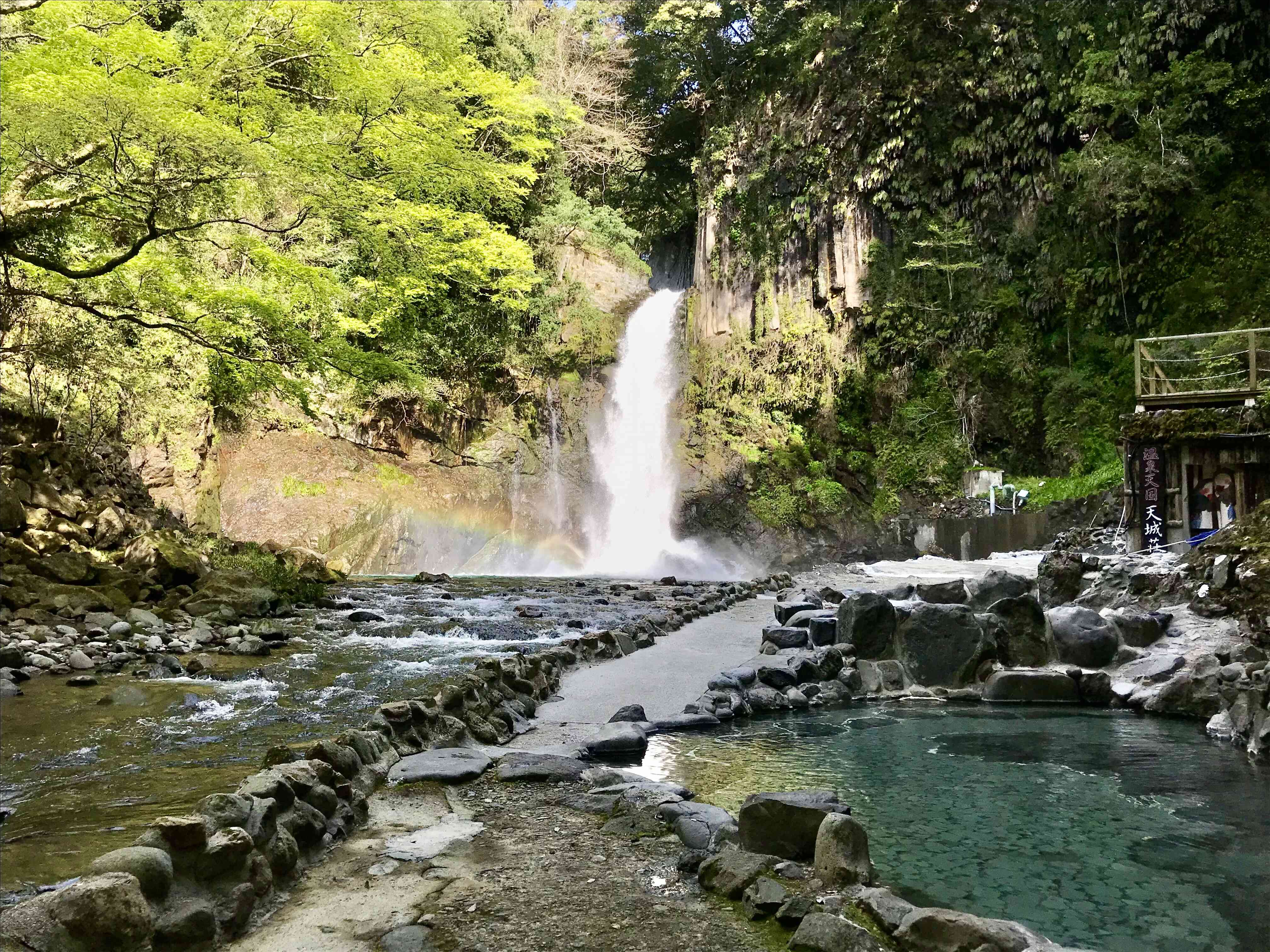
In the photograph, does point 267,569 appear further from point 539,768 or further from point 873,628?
point 539,768

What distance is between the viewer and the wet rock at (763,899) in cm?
282

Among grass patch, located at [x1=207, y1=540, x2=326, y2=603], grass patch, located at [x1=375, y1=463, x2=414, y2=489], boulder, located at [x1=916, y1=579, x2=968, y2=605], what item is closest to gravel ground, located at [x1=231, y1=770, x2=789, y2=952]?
boulder, located at [x1=916, y1=579, x2=968, y2=605]

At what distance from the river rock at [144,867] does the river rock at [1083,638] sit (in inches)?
270

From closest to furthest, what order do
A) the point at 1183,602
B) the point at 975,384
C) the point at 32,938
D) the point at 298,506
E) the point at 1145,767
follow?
1. the point at 32,938
2. the point at 1145,767
3. the point at 1183,602
4. the point at 298,506
5. the point at 975,384

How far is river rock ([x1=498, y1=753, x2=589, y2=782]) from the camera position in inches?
175

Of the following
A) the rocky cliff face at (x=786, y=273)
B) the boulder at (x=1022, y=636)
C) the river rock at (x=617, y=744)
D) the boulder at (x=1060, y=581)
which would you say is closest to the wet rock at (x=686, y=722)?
the river rock at (x=617, y=744)

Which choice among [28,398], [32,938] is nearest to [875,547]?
[28,398]

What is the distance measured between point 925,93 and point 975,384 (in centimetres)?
799

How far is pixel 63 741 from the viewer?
522cm

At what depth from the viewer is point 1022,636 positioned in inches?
288

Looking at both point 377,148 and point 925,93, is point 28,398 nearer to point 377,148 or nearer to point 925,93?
point 377,148

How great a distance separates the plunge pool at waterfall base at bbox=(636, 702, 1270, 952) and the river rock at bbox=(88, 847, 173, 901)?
2.46 m

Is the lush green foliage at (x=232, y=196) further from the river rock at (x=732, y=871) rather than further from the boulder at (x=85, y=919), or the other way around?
the river rock at (x=732, y=871)

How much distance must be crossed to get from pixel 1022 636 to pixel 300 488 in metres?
16.3
